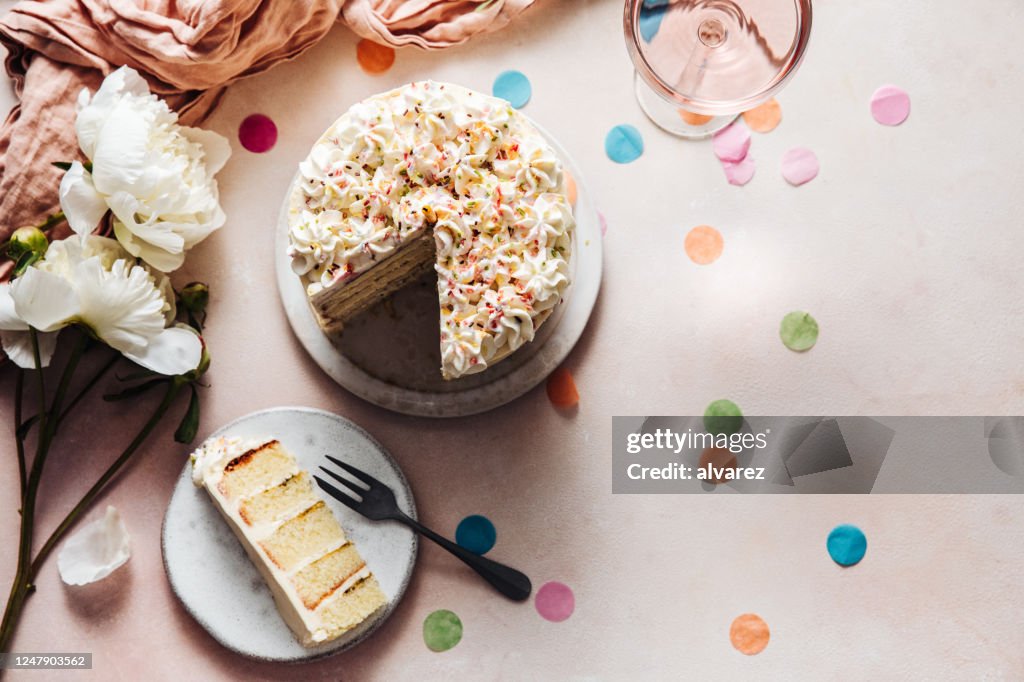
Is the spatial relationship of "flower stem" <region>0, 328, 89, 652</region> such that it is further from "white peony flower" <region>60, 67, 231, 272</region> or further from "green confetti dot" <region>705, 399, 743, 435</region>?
"green confetti dot" <region>705, 399, 743, 435</region>

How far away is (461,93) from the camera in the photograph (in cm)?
186

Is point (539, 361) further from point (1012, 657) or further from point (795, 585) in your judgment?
point (1012, 657)

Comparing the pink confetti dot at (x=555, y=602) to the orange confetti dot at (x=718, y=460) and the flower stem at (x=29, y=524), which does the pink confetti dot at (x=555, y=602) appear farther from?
the flower stem at (x=29, y=524)

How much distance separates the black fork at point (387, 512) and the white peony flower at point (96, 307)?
41 cm

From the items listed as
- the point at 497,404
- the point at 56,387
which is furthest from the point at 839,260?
the point at 56,387

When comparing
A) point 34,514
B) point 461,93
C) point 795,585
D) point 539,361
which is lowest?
point 795,585

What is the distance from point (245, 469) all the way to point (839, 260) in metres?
1.48

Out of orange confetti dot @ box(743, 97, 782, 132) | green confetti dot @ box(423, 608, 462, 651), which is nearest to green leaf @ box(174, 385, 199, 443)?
green confetti dot @ box(423, 608, 462, 651)

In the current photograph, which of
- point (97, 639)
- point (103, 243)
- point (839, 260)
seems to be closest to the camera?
point (103, 243)

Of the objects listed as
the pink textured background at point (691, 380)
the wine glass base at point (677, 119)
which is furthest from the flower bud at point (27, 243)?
the wine glass base at point (677, 119)

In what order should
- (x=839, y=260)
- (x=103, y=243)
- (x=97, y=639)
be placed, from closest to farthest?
1. (x=103, y=243)
2. (x=97, y=639)
3. (x=839, y=260)

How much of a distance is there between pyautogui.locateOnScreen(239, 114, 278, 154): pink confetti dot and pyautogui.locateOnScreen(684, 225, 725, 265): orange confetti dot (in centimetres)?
103

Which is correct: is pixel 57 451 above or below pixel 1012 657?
above

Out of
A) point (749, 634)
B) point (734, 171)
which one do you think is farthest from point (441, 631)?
point (734, 171)
